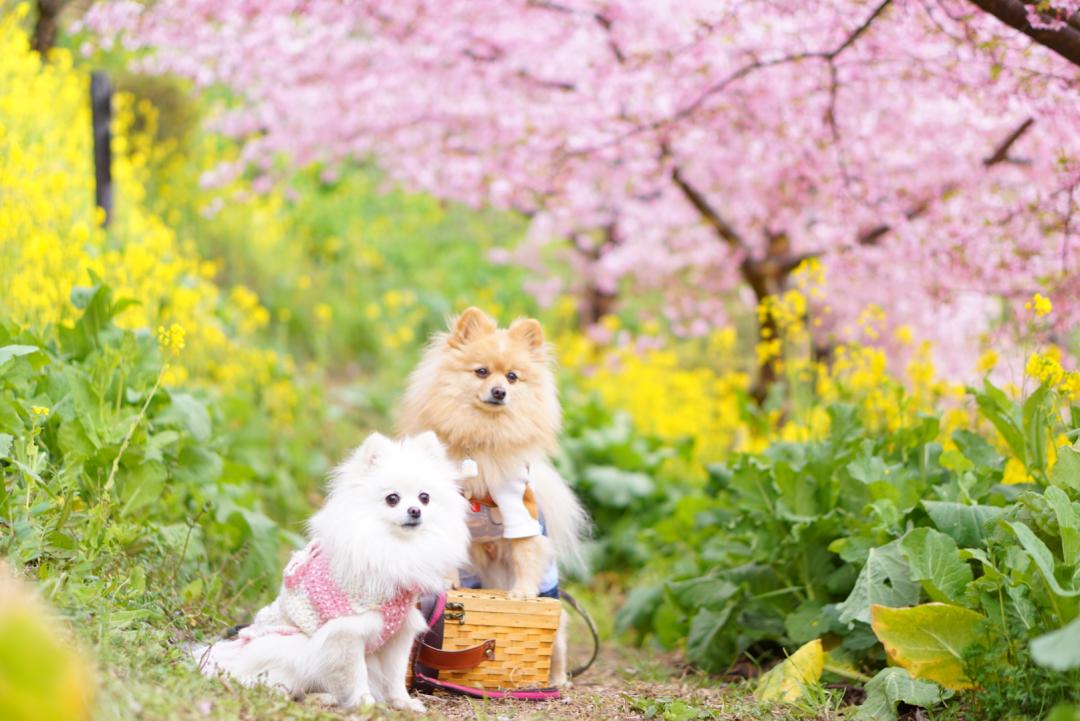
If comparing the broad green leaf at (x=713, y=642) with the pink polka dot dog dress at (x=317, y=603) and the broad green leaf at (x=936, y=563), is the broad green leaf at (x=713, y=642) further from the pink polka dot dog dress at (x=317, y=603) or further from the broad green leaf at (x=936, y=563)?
the pink polka dot dog dress at (x=317, y=603)

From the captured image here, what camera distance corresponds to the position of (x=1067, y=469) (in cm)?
295

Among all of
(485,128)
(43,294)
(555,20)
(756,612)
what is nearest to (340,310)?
(485,128)

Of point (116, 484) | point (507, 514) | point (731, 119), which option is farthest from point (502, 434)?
point (731, 119)

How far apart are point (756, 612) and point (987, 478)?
106cm

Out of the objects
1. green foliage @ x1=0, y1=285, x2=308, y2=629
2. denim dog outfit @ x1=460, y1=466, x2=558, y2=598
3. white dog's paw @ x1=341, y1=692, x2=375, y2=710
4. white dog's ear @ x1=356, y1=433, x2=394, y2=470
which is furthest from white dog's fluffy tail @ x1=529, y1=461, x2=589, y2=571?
green foliage @ x1=0, y1=285, x2=308, y2=629

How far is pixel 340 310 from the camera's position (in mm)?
9516

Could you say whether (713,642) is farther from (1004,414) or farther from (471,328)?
(471,328)

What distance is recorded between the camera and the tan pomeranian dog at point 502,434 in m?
3.49

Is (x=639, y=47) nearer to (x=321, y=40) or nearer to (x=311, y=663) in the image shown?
(x=321, y=40)

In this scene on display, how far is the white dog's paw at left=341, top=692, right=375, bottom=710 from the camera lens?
286 centimetres

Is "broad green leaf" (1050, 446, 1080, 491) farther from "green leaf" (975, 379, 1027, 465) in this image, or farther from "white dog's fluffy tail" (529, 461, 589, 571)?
"white dog's fluffy tail" (529, 461, 589, 571)

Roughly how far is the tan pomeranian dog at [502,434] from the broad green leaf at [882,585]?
1024 mm

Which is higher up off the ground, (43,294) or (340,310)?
(43,294)

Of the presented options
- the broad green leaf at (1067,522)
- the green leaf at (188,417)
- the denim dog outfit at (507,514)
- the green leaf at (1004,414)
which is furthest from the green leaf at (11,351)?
the green leaf at (1004,414)
